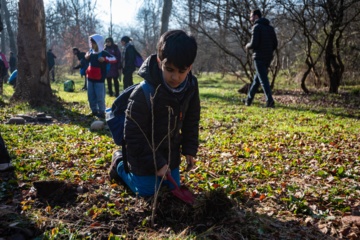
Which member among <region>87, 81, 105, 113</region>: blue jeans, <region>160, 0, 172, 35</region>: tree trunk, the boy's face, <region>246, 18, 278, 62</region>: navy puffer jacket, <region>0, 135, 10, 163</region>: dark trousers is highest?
<region>160, 0, 172, 35</region>: tree trunk

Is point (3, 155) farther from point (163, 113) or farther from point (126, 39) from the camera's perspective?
point (126, 39)

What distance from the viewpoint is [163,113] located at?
104 inches

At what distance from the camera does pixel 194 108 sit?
2.88 m

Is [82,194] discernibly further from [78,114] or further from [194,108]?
[78,114]

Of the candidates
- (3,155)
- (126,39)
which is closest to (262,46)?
(126,39)

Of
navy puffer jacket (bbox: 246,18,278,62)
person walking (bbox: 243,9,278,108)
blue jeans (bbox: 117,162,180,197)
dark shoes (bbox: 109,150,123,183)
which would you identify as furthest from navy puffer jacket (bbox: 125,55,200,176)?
navy puffer jacket (bbox: 246,18,278,62)

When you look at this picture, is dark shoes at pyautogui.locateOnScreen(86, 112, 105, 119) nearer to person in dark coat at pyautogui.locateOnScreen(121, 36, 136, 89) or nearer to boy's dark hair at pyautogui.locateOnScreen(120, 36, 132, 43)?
person in dark coat at pyautogui.locateOnScreen(121, 36, 136, 89)

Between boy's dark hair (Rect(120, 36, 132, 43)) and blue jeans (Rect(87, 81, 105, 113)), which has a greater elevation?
boy's dark hair (Rect(120, 36, 132, 43))

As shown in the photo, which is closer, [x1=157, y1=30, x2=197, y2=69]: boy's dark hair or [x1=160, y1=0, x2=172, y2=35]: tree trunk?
[x1=157, y1=30, x2=197, y2=69]: boy's dark hair

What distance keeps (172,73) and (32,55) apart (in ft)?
22.3

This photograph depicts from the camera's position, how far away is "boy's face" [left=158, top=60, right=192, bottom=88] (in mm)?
2418

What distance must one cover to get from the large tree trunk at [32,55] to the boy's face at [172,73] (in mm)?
6621

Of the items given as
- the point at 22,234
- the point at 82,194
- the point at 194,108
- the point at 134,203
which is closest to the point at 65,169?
the point at 82,194

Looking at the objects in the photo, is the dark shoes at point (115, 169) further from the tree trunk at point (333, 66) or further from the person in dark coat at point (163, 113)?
the tree trunk at point (333, 66)
